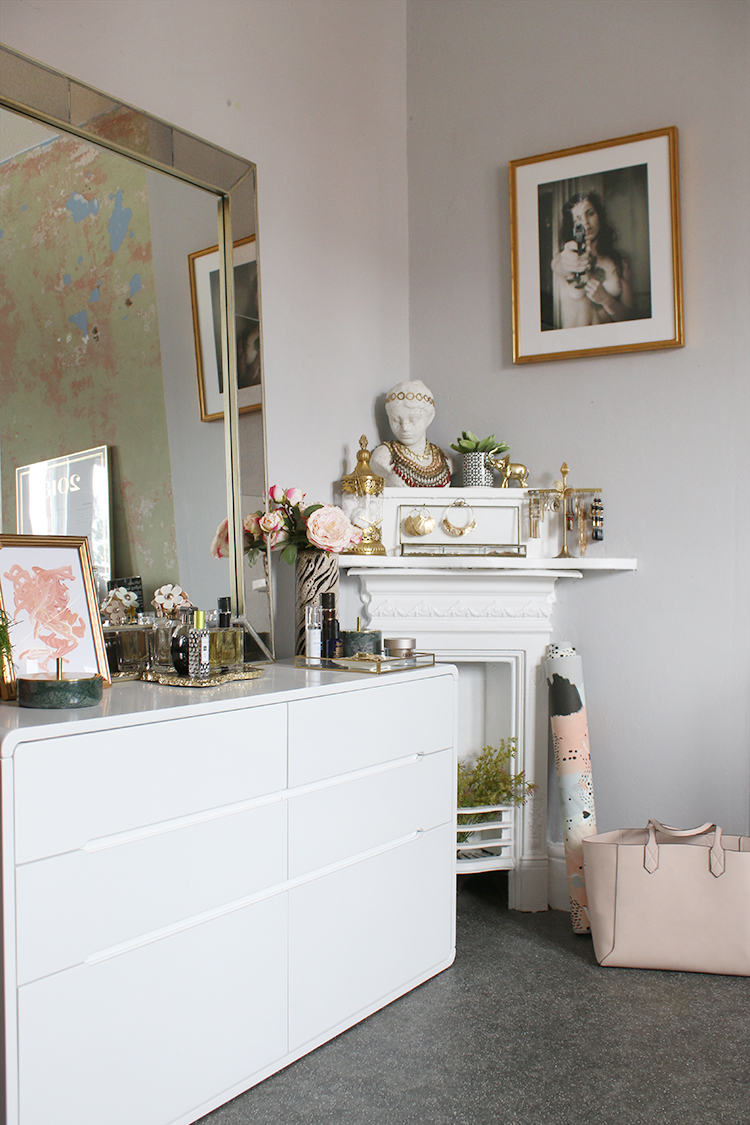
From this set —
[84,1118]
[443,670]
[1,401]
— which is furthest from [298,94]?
[84,1118]

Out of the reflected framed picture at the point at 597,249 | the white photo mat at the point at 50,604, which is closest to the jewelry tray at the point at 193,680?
the white photo mat at the point at 50,604

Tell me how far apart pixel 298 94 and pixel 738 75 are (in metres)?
1.25

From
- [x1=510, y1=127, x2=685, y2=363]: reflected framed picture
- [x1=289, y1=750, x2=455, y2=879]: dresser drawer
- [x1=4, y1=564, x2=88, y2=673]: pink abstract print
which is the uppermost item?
→ [x1=510, y1=127, x2=685, y2=363]: reflected framed picture

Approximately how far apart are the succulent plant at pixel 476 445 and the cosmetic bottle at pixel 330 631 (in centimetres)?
75

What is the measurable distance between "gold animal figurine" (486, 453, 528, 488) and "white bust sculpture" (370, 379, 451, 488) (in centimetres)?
17

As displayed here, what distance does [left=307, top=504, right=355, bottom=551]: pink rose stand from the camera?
2.23 m

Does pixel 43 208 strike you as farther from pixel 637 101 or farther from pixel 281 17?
pixel 637 101

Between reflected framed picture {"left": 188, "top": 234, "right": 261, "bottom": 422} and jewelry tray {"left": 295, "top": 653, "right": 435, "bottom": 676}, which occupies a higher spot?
reflected framed picture {"left": 188, "top": 234, "right": 261, "bottom": 422}

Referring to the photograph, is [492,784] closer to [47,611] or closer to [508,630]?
[508,630]

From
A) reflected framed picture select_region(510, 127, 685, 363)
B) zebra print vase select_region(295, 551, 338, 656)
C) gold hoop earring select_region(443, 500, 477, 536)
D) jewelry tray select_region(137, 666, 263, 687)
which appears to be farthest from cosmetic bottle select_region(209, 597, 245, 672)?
reflected framed picture select_region(510, 127, 685, 363)

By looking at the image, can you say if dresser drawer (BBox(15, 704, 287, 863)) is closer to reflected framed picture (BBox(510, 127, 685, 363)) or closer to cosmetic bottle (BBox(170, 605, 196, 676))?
cosmetic bottle (BBox(170, 605, 196, 676))

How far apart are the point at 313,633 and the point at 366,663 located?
0.18 meters

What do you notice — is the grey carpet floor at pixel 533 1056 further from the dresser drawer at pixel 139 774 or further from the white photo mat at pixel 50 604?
the white photo mat at pixel 50 604

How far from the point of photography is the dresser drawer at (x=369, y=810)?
1769mm
